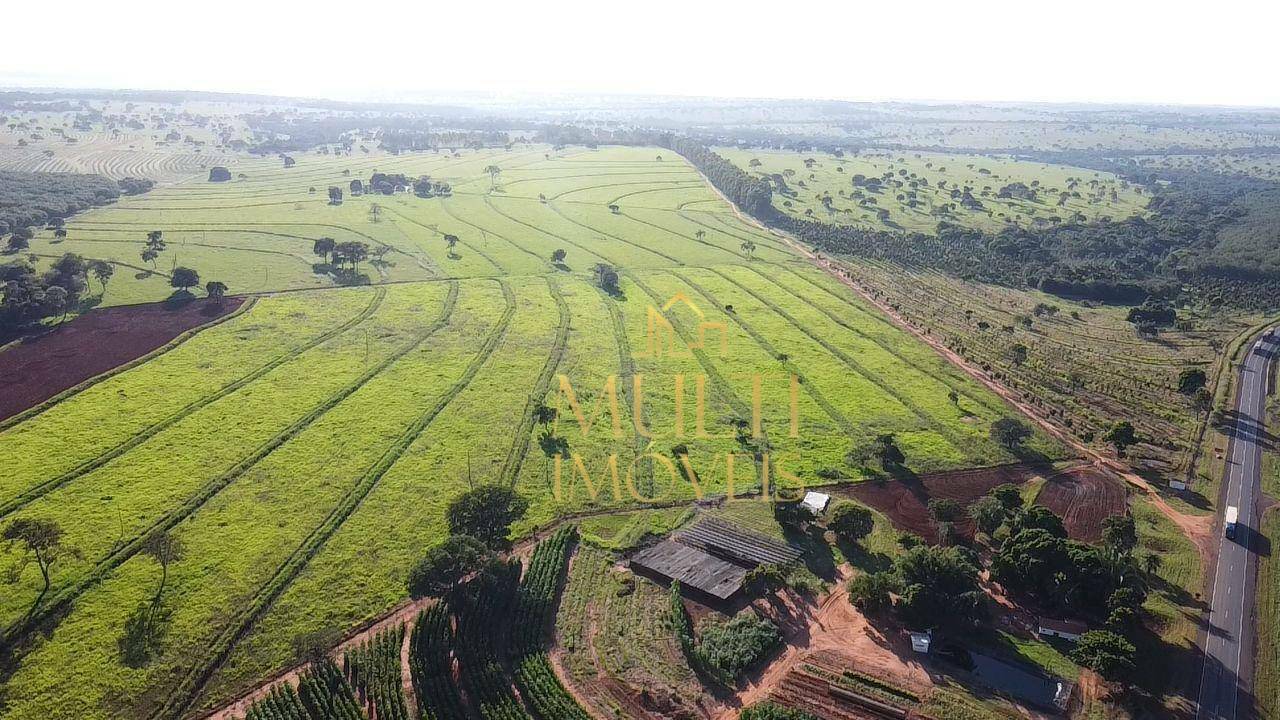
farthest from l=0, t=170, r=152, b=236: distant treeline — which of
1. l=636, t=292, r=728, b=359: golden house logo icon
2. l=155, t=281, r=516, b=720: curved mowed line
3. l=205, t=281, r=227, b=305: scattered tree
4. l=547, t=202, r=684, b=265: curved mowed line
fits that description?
l=636, t=292, r=728, b=359: golden house logo icon

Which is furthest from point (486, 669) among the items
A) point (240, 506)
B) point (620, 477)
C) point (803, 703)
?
point (240, 506)

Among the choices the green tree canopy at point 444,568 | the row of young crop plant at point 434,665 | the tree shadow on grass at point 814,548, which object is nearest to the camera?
the row of young crop plant at point 434,665

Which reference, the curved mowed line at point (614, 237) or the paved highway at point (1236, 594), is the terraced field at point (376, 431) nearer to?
the curved mowed line at point (614, 237)

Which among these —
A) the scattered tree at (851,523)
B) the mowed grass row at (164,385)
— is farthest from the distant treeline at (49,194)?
the scattered tree at (851,523)

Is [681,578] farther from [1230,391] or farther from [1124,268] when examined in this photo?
[1124,268]

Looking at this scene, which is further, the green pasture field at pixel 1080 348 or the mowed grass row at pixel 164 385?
the green pasture field at pixel 1080 348

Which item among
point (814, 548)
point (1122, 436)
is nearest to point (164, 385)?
point (814, 548)
